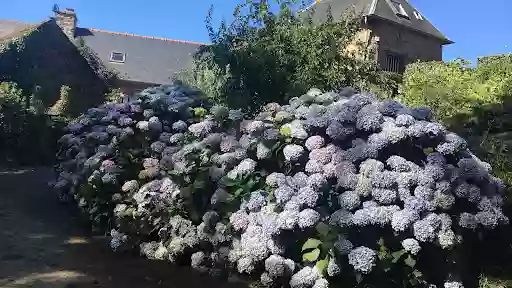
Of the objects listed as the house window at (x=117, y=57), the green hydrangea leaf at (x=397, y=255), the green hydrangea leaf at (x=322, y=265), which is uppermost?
the house window at (x=117, y=57)

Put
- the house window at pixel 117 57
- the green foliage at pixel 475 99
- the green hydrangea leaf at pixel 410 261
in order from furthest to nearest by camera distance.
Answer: the house window at pixel 117 57 → the green foliage at pixel 475 99 → the green hydrangea leaf at pixel 410 261

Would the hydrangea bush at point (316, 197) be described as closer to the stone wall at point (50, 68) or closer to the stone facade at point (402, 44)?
the stone wall at point (50, 68)

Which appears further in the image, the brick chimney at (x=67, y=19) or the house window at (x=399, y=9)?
the brick chimney at (x=67, y=19)

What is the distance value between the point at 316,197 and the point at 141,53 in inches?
855

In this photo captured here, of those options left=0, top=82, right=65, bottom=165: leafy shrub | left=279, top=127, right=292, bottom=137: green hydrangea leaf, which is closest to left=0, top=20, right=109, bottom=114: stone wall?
left=0, top=82, right=65, bottom=165: leafy shrub

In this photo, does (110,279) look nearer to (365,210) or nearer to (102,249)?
(102,249)

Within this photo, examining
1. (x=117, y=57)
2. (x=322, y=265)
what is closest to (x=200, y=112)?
(x=322, y=265)

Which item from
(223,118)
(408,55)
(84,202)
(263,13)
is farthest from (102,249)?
(408,55)

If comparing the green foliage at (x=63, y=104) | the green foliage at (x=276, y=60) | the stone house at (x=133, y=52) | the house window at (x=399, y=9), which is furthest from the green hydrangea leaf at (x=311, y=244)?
the stone house at (x=133, y=52)

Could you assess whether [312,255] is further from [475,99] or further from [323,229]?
[475,99]

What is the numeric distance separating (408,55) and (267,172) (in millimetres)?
14282

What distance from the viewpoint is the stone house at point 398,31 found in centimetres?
1595

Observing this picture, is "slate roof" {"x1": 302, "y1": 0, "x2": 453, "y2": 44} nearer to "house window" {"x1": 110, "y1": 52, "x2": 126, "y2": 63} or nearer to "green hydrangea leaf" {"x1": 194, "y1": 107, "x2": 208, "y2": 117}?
"house window" {"x1": 110, "y1": 52, "x2": 126, "y2": 63}

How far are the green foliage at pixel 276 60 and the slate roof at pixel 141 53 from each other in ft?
49.6
